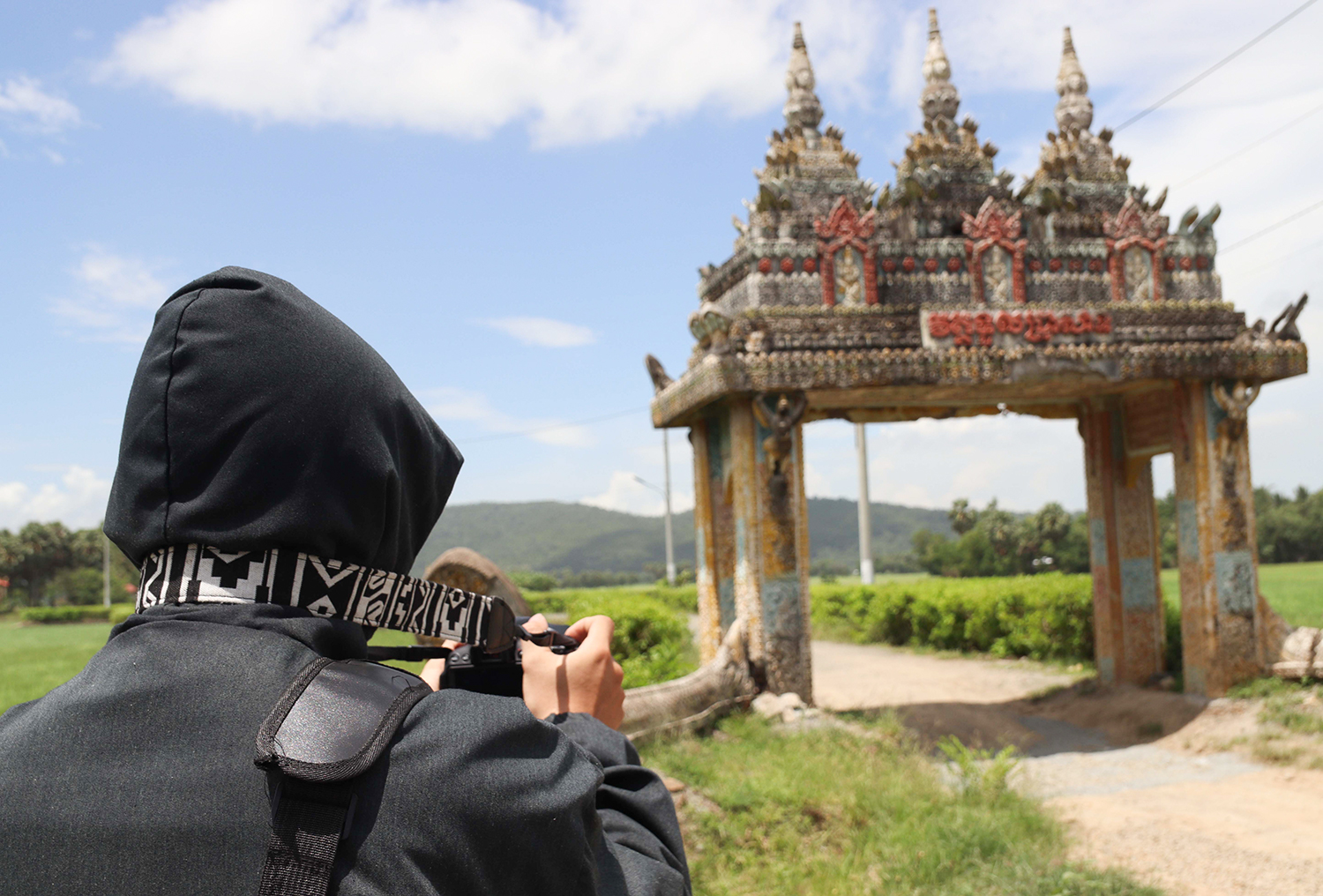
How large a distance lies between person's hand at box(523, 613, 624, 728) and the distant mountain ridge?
489 feet

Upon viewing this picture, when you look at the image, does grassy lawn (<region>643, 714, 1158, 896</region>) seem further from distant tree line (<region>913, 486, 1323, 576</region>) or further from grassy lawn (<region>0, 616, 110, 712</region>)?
distant tree line (<region>913, 486, 1323, 576</region>)

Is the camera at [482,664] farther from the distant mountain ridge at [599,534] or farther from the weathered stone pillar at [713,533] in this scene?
the distant mountain ridge at [599,534]

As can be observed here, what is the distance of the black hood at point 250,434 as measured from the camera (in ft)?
3.83

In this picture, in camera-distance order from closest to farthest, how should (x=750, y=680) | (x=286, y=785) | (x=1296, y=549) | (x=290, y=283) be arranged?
(x=286, y=785) < (x=290, y=283) < (x=750, y=680) < (x=1296, y=549)

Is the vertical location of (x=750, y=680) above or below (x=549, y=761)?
below

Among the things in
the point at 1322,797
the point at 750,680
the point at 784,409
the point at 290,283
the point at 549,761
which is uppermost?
the point at 784,409

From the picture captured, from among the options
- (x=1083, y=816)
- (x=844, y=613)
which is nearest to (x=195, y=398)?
(x=1083, y=816)

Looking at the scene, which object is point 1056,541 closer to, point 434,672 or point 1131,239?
point 1131,239

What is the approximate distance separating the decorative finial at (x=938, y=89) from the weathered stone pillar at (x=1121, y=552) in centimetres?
393

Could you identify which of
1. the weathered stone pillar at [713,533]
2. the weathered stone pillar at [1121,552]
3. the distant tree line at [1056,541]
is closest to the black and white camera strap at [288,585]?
the weathered stone pillar at [713,533]

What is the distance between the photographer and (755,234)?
9086mm

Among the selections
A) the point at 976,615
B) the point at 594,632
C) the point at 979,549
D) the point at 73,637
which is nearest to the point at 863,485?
the point at 976,615

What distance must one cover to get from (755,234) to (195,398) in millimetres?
8311

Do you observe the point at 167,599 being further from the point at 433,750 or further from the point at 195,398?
the point at 433,750
